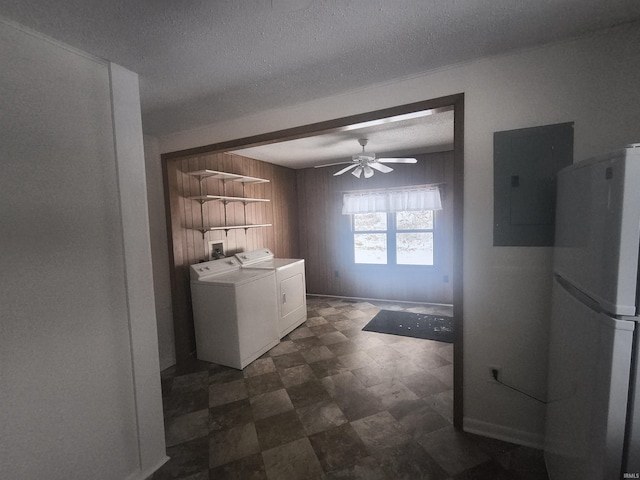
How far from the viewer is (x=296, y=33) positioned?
134 cm

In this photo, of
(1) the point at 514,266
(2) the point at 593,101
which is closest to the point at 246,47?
(2) the point at 593,101

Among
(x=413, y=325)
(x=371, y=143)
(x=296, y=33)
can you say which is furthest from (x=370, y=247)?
(x=296, y=33)

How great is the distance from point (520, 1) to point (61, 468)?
9.82 feet

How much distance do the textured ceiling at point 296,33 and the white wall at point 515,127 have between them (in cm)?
10

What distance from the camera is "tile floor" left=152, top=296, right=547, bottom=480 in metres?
1.57

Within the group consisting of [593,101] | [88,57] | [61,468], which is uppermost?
[88,57]

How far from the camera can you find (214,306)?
2.79m

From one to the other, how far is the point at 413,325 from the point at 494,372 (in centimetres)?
191

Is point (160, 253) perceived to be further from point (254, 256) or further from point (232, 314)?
point (254, 256)

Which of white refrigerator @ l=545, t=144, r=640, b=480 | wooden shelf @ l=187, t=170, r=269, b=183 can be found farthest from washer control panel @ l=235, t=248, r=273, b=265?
white refrigerator @ l=545, t=144, r=640, b=480

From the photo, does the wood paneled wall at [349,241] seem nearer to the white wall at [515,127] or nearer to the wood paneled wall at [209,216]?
the wood paneled wall at [209,216]

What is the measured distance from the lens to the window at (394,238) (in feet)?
14.6

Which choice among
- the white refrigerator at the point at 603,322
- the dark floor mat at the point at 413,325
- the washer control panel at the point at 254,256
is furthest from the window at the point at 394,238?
the white refrigerator at the point at 603,322

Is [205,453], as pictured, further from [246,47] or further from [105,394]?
[246,47]
